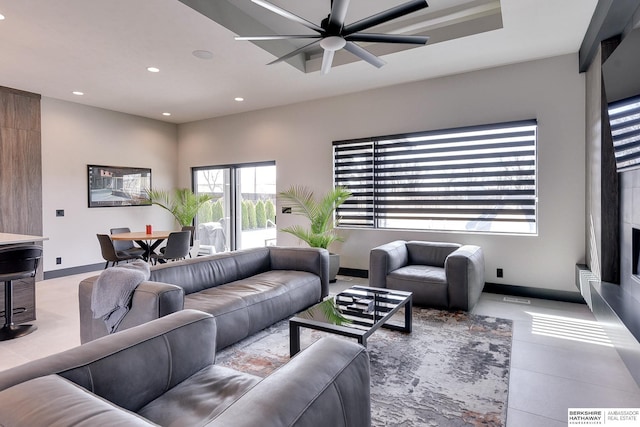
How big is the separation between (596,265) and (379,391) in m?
2.83

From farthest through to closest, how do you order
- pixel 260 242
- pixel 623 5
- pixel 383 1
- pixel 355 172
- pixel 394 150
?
1. pixel 260 242
2. pixel 355 172
3. pixel 394 150
4. pixel 383 1
5. pixel 623 5

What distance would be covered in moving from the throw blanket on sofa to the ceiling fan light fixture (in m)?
2.30

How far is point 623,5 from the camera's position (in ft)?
8.71

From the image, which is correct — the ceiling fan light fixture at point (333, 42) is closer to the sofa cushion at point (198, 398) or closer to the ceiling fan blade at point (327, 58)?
the ceiling fan blade at point (327, 58)

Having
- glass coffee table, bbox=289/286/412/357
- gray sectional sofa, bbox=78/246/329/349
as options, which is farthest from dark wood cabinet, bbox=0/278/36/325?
glass coffee table, bbox=289/286/412/357

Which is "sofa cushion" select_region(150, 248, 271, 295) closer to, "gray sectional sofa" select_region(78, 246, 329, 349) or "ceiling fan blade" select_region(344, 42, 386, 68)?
"gray sectional sofa" select_region(78, 246, 329, 349)

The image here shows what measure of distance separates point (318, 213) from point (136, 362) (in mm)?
4096

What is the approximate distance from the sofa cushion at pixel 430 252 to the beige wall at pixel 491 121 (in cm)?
44

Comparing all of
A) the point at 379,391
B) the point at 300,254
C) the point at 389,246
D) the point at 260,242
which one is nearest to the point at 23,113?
the point at 260,242

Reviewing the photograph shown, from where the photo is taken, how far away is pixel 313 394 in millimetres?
960

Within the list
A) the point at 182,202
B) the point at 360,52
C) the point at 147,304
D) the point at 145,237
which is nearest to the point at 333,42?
the point at 360,52

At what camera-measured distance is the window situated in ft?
14.1

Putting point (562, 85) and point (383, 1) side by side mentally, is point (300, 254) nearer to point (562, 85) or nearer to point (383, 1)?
point (383, 1)

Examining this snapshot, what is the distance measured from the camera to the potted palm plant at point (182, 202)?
6.84 m
